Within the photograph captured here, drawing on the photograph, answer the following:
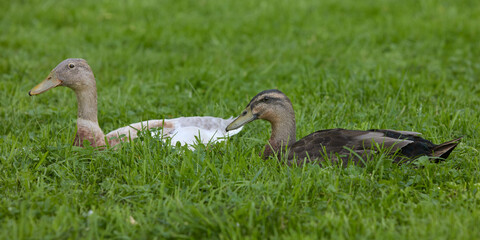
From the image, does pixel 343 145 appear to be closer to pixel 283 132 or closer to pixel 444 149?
pixel 283 132

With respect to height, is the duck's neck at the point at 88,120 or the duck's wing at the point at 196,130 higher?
the duck's neck at the point at 88,120

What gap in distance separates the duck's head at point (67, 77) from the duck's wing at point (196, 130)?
0.80 m

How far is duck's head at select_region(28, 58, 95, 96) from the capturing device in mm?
4914

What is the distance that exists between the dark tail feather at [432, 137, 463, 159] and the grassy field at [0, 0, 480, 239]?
0.27 ft

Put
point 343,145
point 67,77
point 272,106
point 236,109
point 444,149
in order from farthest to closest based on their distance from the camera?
point 236,109
point 67,77
point 272,106
point 343,145
point 444,149

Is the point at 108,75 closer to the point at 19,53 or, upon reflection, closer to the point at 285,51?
the point at 19,53

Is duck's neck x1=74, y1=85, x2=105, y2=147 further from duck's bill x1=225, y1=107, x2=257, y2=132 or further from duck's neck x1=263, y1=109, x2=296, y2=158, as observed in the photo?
duck's neck x1=263, y1=109, x2=296, y2=158

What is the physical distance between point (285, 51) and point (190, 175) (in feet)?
14.8

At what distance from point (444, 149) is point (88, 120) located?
300 centimetres

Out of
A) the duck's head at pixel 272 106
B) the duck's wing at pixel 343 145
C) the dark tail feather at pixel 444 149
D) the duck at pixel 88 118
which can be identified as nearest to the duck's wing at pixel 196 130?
the duck at pixel 88 118

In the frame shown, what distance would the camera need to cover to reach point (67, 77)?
491 cm

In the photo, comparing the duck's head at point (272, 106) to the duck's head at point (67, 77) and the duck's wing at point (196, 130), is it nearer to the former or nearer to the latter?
the duck's wing at point (196, 130)

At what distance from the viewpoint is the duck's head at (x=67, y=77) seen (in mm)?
4914

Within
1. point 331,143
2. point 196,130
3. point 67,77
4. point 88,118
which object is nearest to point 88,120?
point 88,118
